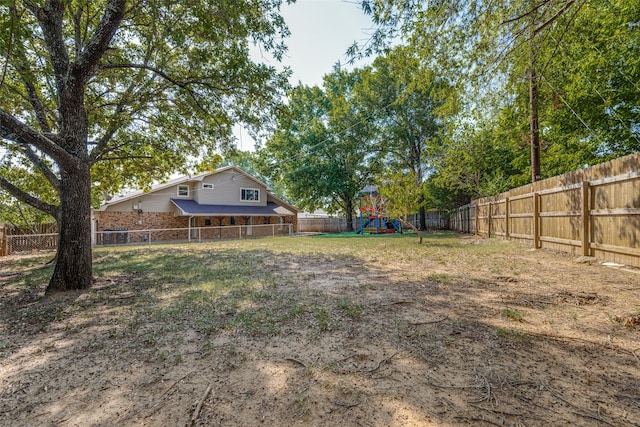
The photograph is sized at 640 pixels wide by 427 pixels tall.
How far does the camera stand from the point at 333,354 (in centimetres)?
260

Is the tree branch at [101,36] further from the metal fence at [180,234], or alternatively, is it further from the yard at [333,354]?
the metal fence at [180,234]

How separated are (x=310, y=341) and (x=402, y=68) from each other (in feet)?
19.3

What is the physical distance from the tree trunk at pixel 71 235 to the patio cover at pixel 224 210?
1511cm

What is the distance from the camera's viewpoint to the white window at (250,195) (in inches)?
961

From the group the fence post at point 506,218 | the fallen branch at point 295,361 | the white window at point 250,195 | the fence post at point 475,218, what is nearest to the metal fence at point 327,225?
the white window at point 250,195

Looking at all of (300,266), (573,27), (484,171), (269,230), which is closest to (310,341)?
(300,266)

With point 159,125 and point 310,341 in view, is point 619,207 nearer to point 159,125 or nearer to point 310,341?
point 310,341

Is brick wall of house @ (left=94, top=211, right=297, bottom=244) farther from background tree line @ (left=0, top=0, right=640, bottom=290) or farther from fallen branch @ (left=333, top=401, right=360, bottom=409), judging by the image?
fallen branch @ (left=333, top=401, right=360, bottom=409)

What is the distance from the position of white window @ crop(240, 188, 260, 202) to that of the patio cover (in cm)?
64

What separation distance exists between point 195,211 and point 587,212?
2005 centimetres

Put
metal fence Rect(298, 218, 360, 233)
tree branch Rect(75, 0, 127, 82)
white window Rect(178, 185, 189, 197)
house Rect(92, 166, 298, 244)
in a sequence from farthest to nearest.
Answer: metal fence Rect(298, 218, 360, 233) < white window Rect(178, 185, 189, 197) < house Rect(92, 166, 298, 244) < tree branch Rect(75, 0, 127, 82)

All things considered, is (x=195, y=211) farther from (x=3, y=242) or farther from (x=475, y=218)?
(x=475, y=218)

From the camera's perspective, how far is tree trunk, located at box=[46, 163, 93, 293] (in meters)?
5.20

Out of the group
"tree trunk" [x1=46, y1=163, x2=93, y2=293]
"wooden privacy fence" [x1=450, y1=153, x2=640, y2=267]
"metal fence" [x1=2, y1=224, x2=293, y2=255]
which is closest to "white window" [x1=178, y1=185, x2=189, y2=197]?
"metal fence" [x1=2, y1=224, x2=293, y2=255]
